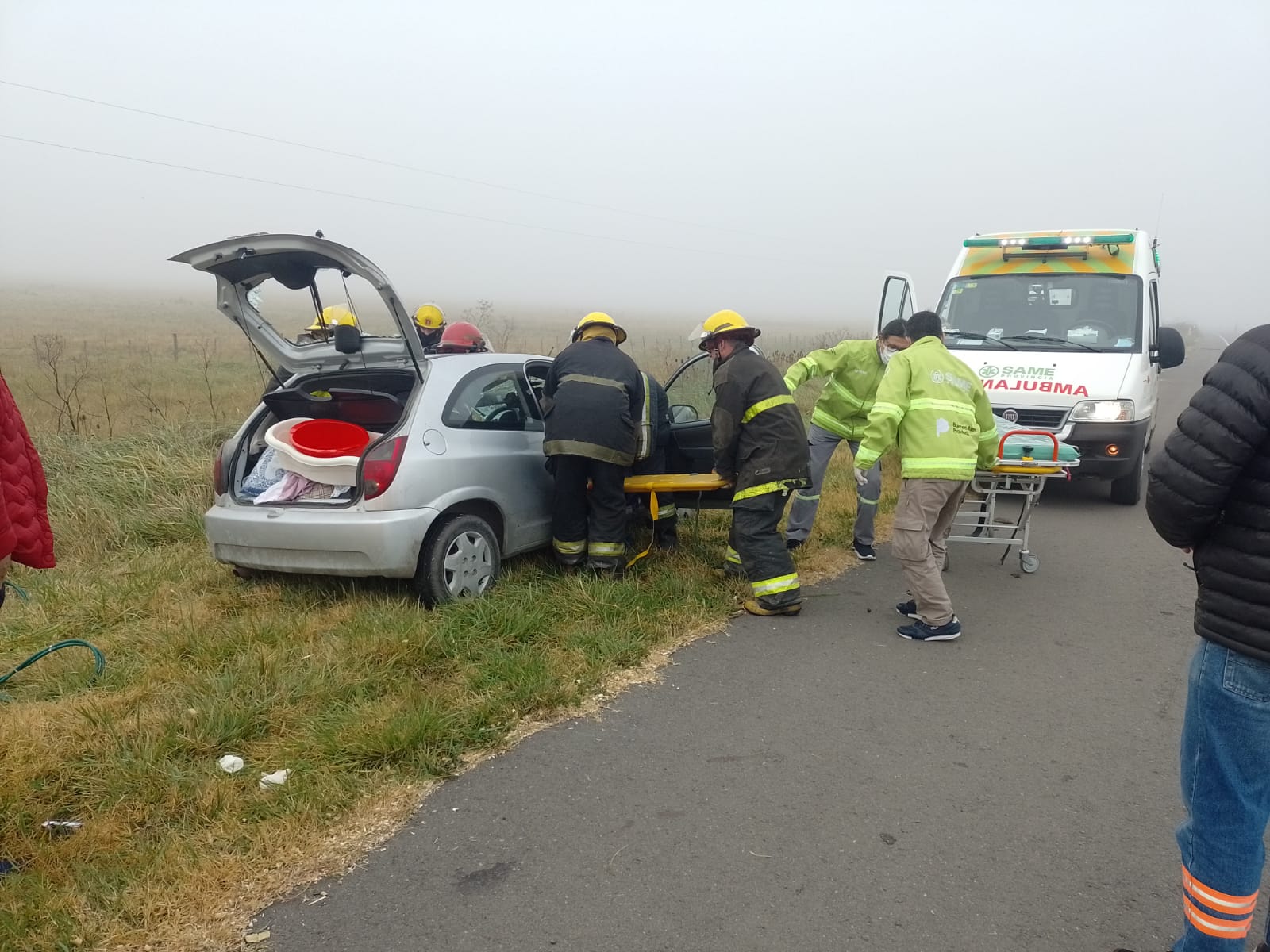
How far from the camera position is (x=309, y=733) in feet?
11.7

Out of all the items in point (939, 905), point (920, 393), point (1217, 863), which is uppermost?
point (920, 393)

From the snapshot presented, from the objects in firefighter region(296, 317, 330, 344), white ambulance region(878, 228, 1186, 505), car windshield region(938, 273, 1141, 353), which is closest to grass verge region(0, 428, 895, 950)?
firefighter region(296, 317, 330, 344)

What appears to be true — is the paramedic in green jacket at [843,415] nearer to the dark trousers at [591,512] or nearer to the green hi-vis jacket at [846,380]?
the green hi-vis jacket at [846,380]

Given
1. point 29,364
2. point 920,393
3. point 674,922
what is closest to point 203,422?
point 920,393

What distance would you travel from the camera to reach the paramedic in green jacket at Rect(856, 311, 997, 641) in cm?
485

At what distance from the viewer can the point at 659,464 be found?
6.04 meters

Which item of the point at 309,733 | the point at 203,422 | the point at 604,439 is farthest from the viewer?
the point at 203,422

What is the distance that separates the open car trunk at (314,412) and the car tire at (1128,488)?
663 cm

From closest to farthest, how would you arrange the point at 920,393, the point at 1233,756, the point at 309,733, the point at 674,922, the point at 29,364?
the point at 1233,756 → the point at 674,922 → the point at 309,733 → the point at 920,393 → the point at 29,364

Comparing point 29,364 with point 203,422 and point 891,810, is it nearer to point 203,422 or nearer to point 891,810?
point 203,422

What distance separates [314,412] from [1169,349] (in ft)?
24.3

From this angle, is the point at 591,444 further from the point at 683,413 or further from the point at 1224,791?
the point at 1224,791

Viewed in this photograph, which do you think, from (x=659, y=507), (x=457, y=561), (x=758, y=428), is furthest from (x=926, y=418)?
(x=457, y=561)

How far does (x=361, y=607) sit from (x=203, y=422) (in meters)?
6.44
